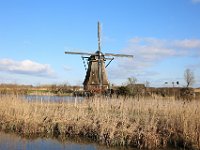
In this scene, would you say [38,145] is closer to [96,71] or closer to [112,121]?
[112,121]

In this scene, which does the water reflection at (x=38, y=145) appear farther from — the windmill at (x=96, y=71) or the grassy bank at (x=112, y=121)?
the windmill at (x=96, y=71)

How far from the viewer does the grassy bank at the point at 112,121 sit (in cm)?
912

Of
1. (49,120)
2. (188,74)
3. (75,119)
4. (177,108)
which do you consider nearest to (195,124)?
(177,108)

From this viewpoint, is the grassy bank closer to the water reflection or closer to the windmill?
the water reflection

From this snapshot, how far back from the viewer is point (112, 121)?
32.9 ft

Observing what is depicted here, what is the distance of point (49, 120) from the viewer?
11406 millimetres

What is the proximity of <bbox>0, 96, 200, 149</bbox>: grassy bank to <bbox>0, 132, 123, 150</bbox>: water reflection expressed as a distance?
514 mm

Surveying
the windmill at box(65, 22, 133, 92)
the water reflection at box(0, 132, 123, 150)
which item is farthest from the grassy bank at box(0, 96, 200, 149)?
the windmill at box(65, 22, 133, 92)

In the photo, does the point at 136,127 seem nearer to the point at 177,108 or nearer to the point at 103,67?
the point at 177,108

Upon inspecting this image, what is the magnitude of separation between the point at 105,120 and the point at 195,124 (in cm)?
271

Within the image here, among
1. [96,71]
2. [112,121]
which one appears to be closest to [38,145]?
[112,121]

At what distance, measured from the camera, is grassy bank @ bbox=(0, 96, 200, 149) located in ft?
29.9

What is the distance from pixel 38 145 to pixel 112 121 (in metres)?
2.29

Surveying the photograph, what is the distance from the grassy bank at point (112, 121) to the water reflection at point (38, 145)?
51cm
